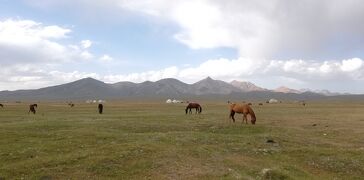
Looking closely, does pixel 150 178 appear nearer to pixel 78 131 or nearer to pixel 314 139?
pixel 78 131

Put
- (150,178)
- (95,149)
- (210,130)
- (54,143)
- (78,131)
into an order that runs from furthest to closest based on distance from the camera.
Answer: (210,130) → (78,131) → (54,143) → (95,149) → (150,178)

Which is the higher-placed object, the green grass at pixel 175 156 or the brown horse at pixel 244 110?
the brown horse at pixel 244 110

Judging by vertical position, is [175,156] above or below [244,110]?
below

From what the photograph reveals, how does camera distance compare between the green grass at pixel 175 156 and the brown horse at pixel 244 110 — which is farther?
the brown horse at pixel 244 110

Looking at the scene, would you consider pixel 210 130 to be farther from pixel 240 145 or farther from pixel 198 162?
pixel 198 162

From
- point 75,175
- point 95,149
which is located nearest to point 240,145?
point 95,149

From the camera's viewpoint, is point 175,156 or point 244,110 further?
point 244,110

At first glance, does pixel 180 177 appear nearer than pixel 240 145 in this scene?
Yes

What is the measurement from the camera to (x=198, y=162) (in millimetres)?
22156

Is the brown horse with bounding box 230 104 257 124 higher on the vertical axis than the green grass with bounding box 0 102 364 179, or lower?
higher

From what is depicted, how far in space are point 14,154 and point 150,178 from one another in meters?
8.23

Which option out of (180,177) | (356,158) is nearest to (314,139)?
(356,158)

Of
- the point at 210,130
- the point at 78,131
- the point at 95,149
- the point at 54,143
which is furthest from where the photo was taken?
the point at 210,130

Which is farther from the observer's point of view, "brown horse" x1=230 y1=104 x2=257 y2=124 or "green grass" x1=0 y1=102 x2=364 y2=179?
"brown horse" x1=230 y1=104 x2=257 y2=124
